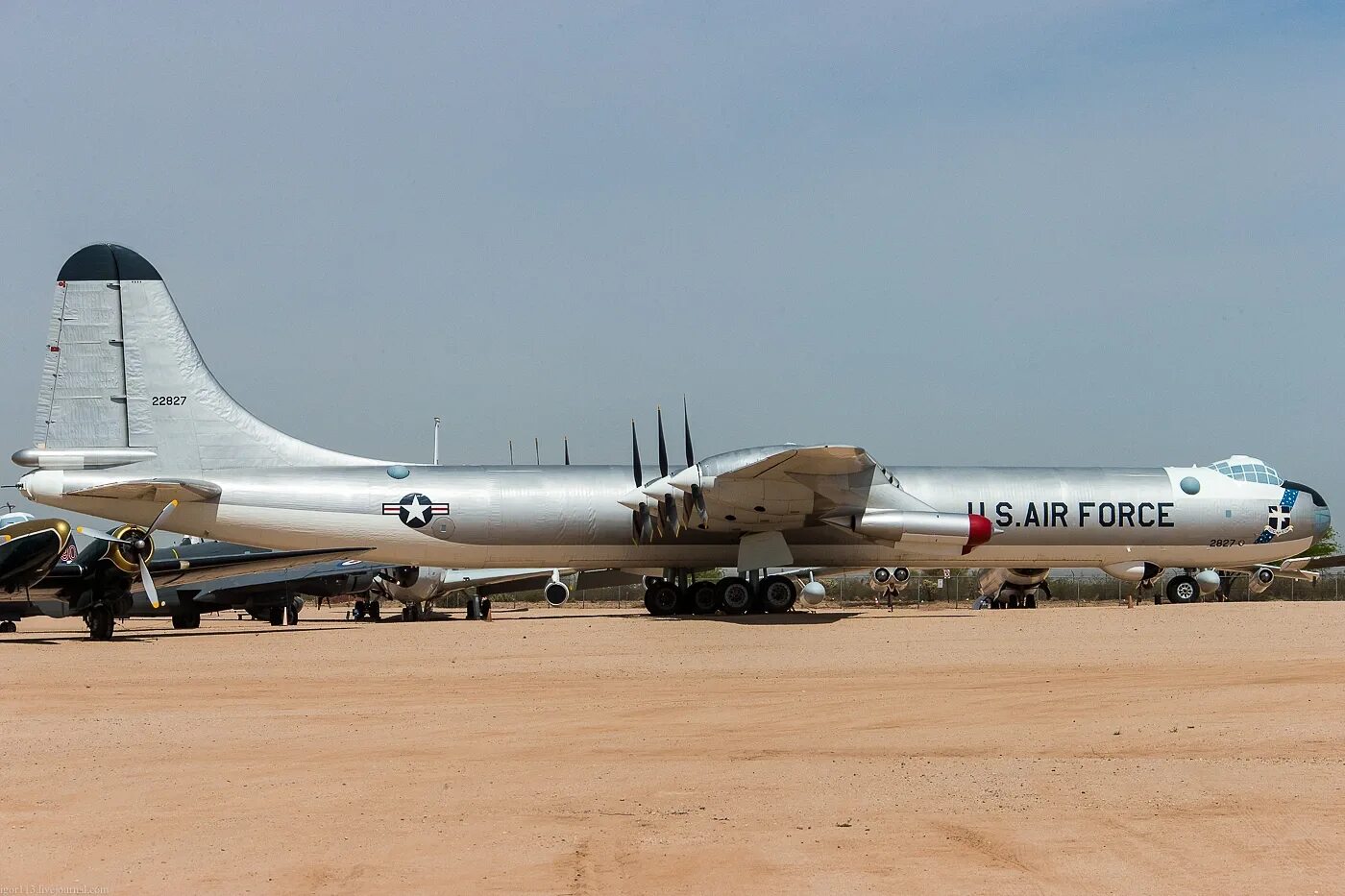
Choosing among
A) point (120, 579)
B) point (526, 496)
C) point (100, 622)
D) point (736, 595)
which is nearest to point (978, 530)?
point (736, 595)

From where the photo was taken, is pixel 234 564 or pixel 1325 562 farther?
pixel 1325 562

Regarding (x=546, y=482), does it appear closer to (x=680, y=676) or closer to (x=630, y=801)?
(x=680, y=676)

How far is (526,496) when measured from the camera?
2795 centimetres

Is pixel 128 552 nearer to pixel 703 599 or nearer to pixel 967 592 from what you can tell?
pixel 703 599

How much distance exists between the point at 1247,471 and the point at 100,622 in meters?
26.3

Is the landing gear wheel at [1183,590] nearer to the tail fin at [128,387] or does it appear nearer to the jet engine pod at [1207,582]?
the jet engine pod at [1207,582]

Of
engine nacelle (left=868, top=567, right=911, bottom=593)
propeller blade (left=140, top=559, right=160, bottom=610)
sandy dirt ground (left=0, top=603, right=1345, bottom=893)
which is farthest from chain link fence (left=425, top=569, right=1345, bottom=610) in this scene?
sandy dirt ground (left=0, top=603, right=1345, bottom=893)

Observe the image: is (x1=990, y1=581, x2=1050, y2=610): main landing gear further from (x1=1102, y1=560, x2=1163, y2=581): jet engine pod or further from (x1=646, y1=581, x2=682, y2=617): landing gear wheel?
(x1=646, y1=581, x2=682, y2=617): landing gear wheel

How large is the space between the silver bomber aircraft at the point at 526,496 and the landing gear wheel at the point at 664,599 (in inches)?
1.9

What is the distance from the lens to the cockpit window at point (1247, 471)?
104ft

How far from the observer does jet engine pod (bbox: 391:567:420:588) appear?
140 feet

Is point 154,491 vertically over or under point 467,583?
over

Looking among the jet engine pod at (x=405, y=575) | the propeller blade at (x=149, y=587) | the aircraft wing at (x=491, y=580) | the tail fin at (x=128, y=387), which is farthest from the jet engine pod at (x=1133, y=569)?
the jet engine pod at (x=405, y=575)

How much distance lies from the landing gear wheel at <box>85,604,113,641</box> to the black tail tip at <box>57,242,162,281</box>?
681 centimetres
